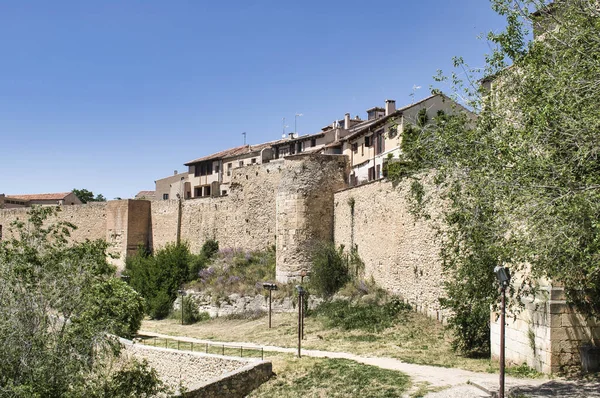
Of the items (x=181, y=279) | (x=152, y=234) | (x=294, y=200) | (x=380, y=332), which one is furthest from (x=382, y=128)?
(x=152, y=234)

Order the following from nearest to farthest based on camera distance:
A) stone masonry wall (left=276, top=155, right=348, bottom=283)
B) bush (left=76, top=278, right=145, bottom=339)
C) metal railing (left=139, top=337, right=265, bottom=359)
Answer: bush (left=76, top=278, right=145, bottom=339)
metal railing (left=139, top=337, right=265, bottom=359)
stone masonry wall (left=276, top=155, right=348, bottom=283)

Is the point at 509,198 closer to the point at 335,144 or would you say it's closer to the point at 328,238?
the point at 328,238

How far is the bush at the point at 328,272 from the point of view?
2778 cm

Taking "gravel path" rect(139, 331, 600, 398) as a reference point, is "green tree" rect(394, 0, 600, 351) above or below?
above

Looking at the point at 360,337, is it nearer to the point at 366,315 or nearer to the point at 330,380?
the point at 366,315

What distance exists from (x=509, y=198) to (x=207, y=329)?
20.5 meters

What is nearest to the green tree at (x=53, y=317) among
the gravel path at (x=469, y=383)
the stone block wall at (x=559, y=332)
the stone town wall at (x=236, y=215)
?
the gravel path at (x=469, y=383)

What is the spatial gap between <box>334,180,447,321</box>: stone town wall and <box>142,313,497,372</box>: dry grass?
1.09m

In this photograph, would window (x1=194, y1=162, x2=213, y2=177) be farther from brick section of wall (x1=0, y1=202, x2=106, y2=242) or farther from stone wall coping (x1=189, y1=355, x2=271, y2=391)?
stone wall coping (x1=189, y1=355, x2=271, y2=391)

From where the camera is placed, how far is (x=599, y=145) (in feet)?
34.6

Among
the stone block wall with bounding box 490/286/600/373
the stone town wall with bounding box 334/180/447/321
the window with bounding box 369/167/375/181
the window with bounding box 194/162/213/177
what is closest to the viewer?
the stone block wall with bounding box 490/286/600/373

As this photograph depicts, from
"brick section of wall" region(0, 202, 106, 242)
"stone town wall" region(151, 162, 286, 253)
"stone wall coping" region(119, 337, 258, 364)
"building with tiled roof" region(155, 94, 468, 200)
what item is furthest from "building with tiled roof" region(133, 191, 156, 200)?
"stone wall coping" region(119, 337, 258, 364)

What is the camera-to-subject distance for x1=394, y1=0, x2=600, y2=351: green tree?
418 inches

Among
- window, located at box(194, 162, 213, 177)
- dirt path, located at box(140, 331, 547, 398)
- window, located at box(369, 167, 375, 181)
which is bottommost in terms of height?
dirt path, located at box(140, 331, 547, 398)
